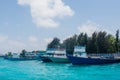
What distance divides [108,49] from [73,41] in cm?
1597

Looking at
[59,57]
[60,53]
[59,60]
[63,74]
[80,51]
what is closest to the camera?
[63,74]

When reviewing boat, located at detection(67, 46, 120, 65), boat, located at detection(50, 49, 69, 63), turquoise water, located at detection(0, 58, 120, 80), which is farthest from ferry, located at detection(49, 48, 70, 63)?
turquoise water, located at detection(0, 58, 120, 80)

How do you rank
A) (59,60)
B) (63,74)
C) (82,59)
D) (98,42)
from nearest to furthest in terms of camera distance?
(63,74) → (82,59) → (59,60) → (98,42)

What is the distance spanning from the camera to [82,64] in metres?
66.1

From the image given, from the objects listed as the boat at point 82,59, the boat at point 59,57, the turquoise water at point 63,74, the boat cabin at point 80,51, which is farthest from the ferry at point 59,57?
the turquoise water at point 63,74

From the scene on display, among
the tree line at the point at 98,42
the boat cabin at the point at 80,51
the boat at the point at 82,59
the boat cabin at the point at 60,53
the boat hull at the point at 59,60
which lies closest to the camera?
the boat at the point at 82,59

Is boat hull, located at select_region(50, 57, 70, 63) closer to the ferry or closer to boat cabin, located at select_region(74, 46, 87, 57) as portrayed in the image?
the ferry

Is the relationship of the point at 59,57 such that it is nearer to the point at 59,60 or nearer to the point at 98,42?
the point at 59,60

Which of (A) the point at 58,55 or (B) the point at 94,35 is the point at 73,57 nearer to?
(A) the point at 58,55

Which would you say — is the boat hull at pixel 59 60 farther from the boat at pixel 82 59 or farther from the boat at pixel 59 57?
the boat at pixel 82 59

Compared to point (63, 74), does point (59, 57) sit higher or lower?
higher

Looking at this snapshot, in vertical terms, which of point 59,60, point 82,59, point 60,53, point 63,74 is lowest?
point 63,74

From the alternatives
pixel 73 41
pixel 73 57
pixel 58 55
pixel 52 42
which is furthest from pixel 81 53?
pixel 52 42

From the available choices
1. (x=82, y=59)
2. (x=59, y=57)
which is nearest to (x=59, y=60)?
(x=59, y=57)
